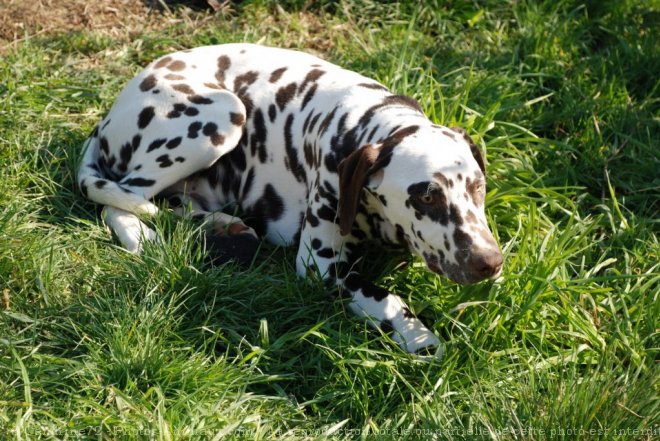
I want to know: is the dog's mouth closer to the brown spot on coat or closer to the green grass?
the green grass

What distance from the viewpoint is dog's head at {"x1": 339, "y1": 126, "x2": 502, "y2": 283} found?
3.81 m

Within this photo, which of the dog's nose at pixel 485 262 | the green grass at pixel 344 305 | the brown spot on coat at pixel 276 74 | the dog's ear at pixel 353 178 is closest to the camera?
the green grass at pixel 344 305

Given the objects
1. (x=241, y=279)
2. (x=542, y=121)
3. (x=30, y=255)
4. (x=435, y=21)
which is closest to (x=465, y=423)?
(x=241, y=279)

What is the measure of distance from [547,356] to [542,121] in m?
2.18

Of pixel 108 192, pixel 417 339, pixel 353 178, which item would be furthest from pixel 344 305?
pixel 108 192

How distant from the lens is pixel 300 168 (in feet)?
15.7

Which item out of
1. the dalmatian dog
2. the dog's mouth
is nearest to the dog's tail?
the dalmatian dog

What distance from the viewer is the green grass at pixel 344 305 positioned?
3.47 m

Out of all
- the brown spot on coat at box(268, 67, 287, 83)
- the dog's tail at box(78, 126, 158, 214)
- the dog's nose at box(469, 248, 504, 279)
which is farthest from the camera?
the brown spot on coat at box(268, 67, 287, 83)

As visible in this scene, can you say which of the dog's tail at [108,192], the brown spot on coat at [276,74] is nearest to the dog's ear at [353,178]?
the brown spot on coat at [276,74]

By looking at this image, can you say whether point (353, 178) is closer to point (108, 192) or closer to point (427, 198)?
point (427, 198)

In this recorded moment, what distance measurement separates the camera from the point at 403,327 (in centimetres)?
404

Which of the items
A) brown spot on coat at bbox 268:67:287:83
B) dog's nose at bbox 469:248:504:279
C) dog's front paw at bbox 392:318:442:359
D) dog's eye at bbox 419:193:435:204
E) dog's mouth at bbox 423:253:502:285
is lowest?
dog's front paw at bbox 392:318:442:359

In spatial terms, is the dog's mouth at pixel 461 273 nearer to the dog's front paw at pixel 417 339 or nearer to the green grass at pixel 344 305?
the green grass at pixel 344 305
